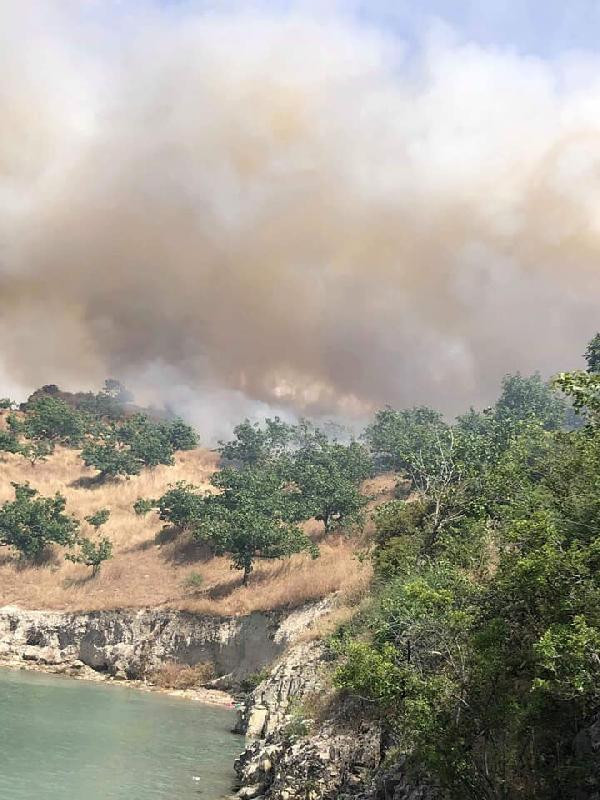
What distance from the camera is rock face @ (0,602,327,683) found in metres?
76.2

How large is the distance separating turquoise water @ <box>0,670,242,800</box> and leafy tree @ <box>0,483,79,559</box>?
33281 mm

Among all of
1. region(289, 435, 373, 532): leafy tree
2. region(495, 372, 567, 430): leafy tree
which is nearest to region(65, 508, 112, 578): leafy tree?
region(289, 435, 373, 532): leafy tree

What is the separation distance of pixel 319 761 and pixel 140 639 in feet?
180

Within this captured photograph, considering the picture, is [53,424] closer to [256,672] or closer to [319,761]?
[256,672]

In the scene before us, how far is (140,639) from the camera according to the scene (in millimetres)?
81375

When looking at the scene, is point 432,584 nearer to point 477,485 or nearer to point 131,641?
point 477,485

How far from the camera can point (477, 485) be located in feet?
177

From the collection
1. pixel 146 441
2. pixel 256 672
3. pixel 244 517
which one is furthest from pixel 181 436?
pixel 256 672

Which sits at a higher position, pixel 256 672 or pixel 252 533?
pixel 252 533

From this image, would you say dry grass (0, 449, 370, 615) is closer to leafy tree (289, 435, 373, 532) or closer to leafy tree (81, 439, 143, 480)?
leafy tree (289, 435, 373, 532)

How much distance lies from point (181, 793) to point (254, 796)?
14.1ft

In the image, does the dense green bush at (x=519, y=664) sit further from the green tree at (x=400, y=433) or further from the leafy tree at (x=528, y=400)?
the leafy tree at (x=528, y=400)

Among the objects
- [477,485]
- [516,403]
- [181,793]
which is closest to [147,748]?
[181,793]

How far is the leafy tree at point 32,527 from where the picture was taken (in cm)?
9906
